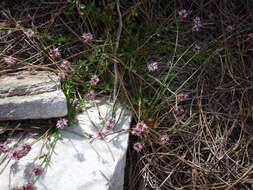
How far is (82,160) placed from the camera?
7.60 ft

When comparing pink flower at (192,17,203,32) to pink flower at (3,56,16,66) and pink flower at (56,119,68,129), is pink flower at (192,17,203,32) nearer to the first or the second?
pink flower at (56,119,68,129)

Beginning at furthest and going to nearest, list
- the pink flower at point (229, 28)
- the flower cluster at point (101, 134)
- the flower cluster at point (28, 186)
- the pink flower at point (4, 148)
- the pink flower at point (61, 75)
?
the pink flower at point (229, 28)
the pink flower at point (61, 75)
the flower cluster at point (101, 134)
the pink flower at point (4, 148)
the flower cluster at point (28, 186)

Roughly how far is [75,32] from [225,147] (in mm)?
1558

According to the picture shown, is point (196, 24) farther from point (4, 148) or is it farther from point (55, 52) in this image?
point (4, 148)

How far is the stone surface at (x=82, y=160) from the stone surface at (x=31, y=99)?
0.20m

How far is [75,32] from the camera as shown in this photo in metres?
2.86

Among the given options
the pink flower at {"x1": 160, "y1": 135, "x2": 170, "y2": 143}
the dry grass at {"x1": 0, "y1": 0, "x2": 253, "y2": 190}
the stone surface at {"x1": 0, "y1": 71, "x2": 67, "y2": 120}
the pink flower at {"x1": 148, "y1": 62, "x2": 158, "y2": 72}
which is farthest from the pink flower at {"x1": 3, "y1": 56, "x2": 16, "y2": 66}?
the pink flower at {"x1": 160, "y1": 135, "x2": 170, "y2": 143}

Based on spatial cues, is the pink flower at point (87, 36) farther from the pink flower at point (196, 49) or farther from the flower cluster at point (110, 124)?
the pink flower at point (196, 49)

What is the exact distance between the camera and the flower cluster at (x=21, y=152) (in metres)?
2.20

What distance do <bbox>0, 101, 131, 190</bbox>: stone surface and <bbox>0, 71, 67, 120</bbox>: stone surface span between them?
0.20 m

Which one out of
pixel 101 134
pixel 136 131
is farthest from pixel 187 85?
pixel 101 134

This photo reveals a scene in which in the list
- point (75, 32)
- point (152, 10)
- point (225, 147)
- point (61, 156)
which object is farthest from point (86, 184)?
point (152, 10)

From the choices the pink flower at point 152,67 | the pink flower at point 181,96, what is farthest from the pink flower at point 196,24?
the pink flower at point 181,96

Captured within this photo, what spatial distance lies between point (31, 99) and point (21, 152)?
37cm
